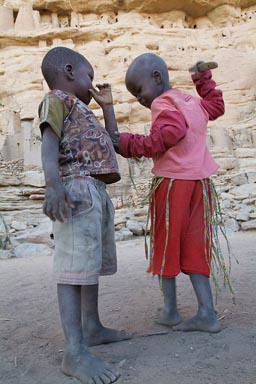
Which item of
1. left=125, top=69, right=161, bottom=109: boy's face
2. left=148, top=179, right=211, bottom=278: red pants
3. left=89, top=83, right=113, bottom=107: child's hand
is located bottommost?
left=148, top=179, right=211, bottom=278: red pants

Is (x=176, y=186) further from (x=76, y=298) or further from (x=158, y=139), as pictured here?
(x=76, y=298)

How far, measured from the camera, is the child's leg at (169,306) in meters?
1.82

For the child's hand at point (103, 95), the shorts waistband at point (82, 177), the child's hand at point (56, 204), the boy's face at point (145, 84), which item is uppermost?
the boy's face at point (145, 84)

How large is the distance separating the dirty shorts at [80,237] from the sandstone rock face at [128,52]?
30.7 feet

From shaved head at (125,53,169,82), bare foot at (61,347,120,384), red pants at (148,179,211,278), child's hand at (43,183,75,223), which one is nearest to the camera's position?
bare foot at (61,347,120,384)

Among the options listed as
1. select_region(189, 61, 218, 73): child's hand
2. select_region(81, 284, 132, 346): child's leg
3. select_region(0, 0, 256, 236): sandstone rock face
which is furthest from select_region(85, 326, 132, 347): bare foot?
select_region(0, 0, 256, 236): sandstone rock face

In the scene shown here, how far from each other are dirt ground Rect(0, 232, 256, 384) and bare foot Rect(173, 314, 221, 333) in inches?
1.2

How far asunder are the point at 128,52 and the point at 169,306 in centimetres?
1887

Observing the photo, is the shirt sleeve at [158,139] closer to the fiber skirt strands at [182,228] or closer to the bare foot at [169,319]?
the fiber skirt strands at [182,228]

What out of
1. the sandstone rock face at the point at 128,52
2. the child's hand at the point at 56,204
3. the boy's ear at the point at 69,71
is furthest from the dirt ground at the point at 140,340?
the sandstone rock face at the point at 128,52

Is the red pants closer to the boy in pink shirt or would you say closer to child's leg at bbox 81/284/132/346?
the boy in pink shirt

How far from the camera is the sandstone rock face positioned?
13227mm

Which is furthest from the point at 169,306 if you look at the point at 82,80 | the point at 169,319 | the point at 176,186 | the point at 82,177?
the point at 82,80

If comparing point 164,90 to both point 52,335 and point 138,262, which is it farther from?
point 138,262
